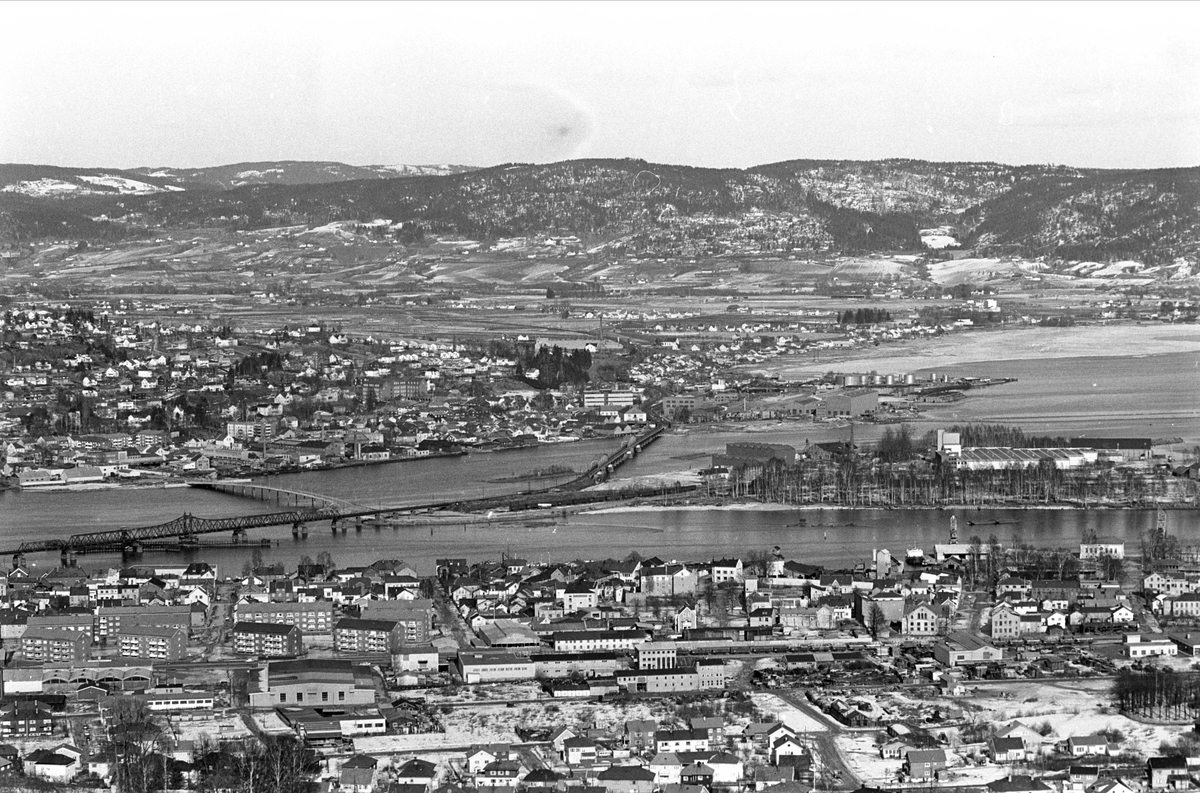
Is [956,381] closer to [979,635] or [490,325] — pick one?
[490,325]

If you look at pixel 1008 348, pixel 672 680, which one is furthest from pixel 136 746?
pixel 1008 348

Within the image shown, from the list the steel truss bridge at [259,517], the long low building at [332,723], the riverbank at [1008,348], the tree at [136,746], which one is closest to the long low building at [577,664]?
the long low building at [332,723]

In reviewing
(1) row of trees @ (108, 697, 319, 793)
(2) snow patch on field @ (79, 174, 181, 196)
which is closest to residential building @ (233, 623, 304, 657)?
(1) row of trees @ (108, 697, 319, 793)

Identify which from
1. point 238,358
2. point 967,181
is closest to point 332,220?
point 967,181

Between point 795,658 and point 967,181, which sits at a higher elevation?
point 967,181

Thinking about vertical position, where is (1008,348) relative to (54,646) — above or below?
above

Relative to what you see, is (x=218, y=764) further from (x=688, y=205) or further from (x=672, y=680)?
(x=688, y=205)
